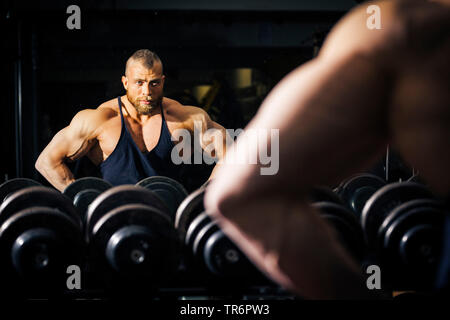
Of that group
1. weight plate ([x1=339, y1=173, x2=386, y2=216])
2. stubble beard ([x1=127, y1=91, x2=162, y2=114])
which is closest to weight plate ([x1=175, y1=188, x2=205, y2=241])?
weight plate ([x1=339, y1=173, x2=386, y2=216])

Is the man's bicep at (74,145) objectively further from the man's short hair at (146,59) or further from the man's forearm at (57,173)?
the man's short hair at (146,59)

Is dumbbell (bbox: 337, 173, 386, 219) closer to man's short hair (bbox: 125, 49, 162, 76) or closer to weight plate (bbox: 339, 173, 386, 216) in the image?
weight plate (bbox: 339, 173, 386, 216)

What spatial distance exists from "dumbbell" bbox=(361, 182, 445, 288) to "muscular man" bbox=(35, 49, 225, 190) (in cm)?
129

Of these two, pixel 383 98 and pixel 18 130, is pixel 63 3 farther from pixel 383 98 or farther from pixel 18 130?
pixel 383 98

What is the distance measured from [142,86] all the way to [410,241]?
157 cm

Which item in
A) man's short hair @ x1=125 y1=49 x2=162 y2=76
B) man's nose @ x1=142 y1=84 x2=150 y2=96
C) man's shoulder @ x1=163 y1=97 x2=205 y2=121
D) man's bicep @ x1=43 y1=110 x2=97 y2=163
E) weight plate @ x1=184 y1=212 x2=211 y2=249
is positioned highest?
man's short hair @ x1=125 y1=49 x2=162 y2=76

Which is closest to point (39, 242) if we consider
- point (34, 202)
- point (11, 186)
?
point (34, 202)

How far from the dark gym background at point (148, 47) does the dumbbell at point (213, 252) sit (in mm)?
1944

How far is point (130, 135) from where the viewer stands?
242 centimetres

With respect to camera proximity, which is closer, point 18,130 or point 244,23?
point 18,130

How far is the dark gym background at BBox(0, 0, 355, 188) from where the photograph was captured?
315 cm

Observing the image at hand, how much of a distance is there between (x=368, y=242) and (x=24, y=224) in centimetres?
82

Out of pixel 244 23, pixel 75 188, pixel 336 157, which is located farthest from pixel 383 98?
pixel 244 23

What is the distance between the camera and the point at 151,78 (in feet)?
7.95
